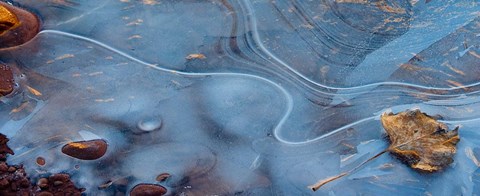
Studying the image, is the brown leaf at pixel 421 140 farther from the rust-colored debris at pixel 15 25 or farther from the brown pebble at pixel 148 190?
the rust-colored debris at pixel 15 25

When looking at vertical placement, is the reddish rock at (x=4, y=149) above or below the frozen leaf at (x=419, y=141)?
below

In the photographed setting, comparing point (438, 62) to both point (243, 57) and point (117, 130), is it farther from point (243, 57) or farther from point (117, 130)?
point (117, 130)

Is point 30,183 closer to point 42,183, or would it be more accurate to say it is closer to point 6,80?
point 42,183

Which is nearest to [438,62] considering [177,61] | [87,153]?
A: [177,61]

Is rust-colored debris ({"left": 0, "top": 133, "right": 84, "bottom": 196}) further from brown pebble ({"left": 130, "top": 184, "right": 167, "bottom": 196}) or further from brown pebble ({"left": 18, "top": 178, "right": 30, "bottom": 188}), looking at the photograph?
brown pebble ({"left": 130, "top": 184, "right": 167, "bottom": 196})

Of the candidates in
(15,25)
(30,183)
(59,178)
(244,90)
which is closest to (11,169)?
(30,183)

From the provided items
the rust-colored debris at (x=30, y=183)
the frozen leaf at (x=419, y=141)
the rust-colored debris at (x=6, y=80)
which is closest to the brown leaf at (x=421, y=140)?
the frozen leaf at (x=419, y=141)
